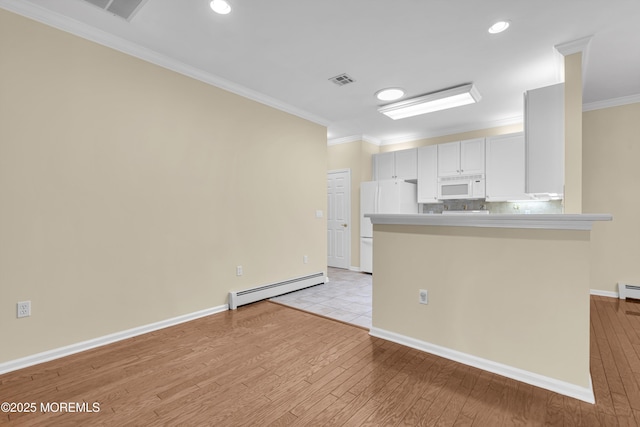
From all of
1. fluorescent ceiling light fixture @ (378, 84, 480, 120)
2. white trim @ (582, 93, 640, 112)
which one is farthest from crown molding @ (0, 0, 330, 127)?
white trim @ (582, 93, 640, 112)

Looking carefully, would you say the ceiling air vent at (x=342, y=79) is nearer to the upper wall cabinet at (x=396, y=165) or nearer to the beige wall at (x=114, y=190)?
the beige wall at (x=114, y=190)

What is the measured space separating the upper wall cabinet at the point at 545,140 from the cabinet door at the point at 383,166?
2.99 m

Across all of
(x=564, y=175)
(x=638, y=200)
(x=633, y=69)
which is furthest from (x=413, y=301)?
(x=638, y=200)

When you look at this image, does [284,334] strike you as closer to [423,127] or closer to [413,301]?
[413,301]

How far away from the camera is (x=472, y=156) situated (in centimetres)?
501

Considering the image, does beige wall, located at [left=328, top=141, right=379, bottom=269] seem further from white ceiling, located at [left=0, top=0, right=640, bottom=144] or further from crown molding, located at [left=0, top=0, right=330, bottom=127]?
crown molding, located at [left=0, top=0, right=330, bottom=127]

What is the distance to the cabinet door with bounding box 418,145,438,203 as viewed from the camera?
543 centimetres

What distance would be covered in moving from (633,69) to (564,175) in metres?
1.87

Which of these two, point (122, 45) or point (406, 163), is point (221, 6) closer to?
point (122, 45)

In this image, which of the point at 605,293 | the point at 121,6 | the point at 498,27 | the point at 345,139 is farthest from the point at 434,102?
the point at 605,293

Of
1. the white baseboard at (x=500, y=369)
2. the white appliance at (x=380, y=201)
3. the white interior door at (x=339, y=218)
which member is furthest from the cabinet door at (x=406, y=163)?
the white baseboard at (x=500, y=369)

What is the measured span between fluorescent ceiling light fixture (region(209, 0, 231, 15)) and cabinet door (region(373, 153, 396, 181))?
423cm

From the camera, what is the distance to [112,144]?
2.72 m

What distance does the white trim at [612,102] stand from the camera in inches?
163
